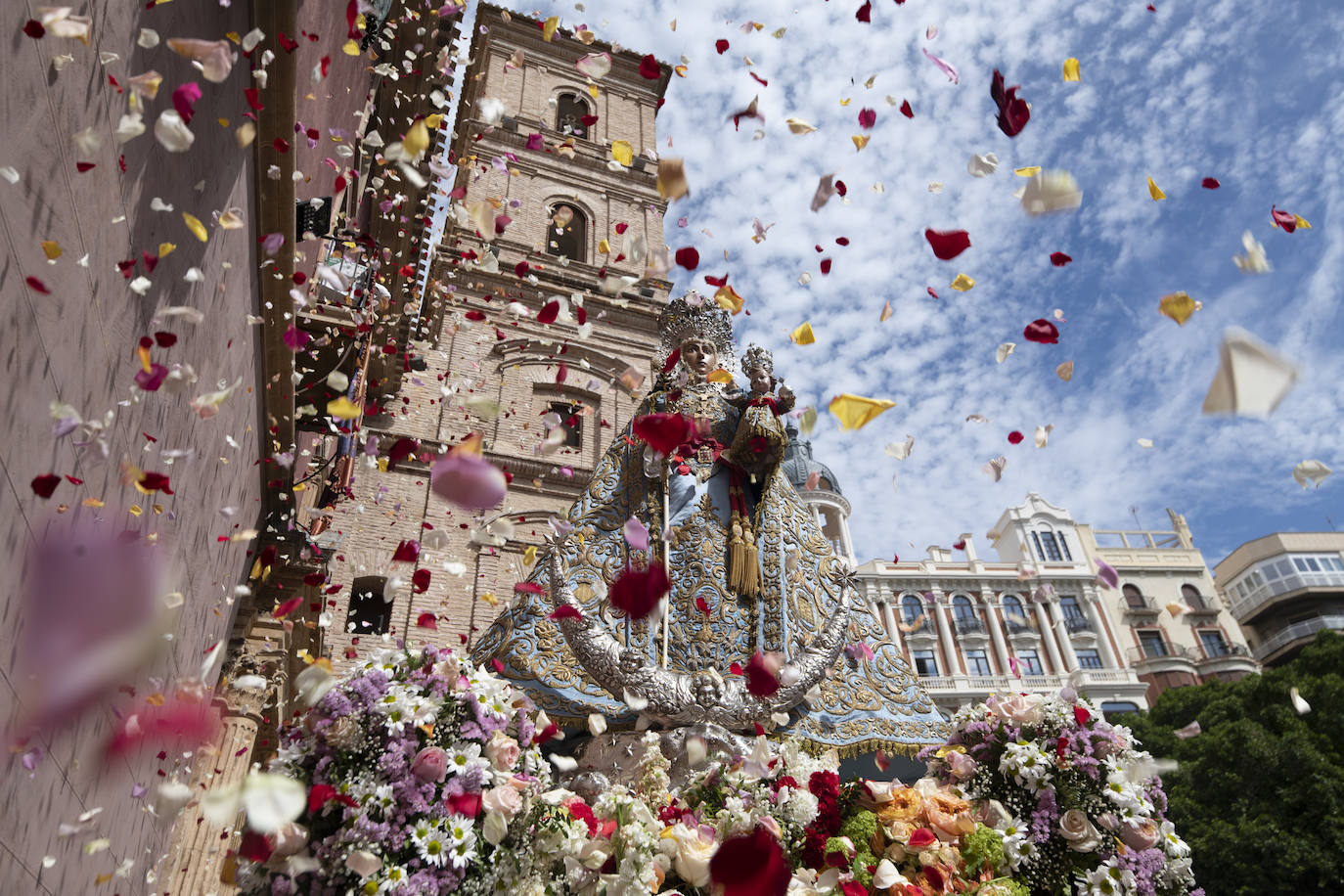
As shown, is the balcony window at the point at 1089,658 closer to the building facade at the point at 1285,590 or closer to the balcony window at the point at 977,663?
the balcony window at the point at 977,663

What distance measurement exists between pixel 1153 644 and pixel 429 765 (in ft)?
128

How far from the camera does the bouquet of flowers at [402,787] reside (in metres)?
2.79

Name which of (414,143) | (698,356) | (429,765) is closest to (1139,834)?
(429,765)

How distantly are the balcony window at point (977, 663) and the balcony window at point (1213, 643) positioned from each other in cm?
1045

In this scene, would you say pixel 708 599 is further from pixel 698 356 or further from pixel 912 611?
pixel 912 611

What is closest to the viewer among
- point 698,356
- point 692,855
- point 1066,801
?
point 692,855

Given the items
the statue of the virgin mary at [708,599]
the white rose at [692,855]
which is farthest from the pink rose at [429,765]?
the statue of the virgin mary at [708,599]

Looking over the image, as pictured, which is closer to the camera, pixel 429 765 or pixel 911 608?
pixel 429 765

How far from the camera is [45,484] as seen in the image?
2.55m

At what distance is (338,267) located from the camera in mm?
7980

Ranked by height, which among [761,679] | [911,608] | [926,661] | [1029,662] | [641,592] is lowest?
[761,679]

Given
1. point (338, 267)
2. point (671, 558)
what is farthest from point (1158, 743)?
point (338, 267)

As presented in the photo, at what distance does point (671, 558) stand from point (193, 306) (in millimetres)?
3110

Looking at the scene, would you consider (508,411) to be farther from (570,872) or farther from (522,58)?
(570,872)
